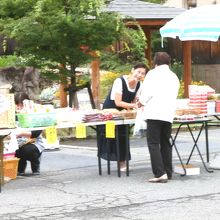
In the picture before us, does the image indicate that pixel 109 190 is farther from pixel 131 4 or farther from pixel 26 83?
pixel 131 4

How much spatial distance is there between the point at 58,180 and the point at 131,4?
40.3 ft

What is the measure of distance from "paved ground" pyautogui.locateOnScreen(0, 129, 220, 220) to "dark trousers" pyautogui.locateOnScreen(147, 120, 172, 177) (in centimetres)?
25

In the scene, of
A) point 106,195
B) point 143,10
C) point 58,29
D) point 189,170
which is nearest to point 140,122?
point 189,170

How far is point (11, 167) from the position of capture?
33.2 ft

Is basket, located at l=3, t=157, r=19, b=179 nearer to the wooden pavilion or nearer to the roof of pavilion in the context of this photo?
the wooden pavilion

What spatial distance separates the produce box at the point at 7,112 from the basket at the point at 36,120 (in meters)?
0.23

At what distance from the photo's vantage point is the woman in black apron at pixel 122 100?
1024 centimetres

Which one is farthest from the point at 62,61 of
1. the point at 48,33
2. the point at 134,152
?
the point at 134,152

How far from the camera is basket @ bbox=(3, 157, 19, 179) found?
32.8 feet

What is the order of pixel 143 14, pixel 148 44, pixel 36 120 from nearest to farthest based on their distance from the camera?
1. pixel 36 120
2. pixel 143 14
3. pixel 148 44

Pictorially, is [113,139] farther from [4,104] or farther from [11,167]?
[4,104]

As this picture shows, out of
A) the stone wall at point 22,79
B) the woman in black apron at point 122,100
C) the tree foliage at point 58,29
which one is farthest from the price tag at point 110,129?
the stone wall at point 22,79

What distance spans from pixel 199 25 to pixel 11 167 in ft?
11.7

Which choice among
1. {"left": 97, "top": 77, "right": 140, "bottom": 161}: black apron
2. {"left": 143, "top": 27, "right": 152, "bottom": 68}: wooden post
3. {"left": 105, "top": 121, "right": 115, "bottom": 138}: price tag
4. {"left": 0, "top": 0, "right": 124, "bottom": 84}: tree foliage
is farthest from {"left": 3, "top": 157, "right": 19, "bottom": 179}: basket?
{"left": 143, "top": 27, "right": 152, "bottom": 68}: wooden post
